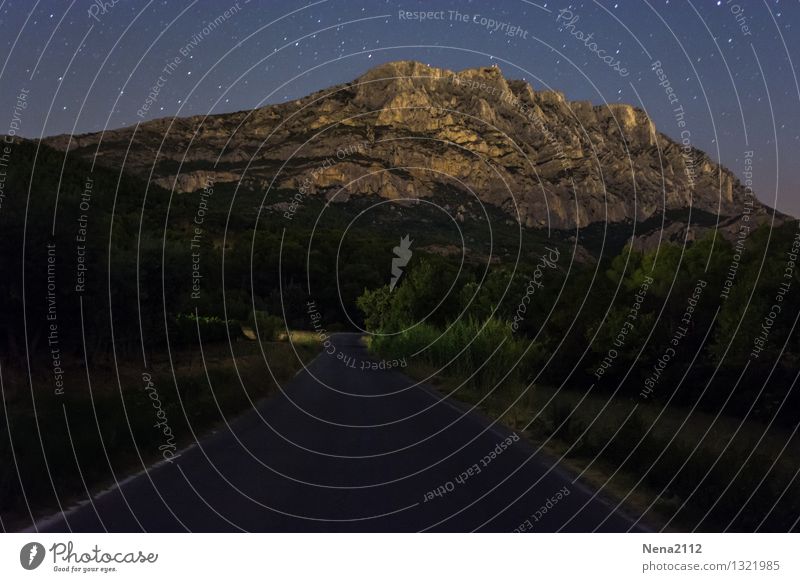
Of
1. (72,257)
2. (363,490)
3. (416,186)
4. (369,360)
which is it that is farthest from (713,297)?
(416,186)

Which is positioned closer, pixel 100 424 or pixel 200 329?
pixel 100 424

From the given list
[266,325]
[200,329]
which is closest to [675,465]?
[200,329]

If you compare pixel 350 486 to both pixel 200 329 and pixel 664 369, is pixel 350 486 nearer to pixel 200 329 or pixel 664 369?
pixel 664 369

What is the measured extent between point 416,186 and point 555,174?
53.9ft

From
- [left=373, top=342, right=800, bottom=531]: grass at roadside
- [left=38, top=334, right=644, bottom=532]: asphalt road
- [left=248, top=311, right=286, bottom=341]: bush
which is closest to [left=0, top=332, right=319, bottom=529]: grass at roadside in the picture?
[left=38, top=334, right=644, bottom=532]: asphalt road

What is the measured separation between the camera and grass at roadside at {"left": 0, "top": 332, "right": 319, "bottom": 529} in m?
11.0

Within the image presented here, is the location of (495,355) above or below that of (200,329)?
above

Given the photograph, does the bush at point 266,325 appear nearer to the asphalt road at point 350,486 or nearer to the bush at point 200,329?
the bush at point 200,329

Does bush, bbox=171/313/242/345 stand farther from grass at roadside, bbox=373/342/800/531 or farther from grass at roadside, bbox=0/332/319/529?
grass at roadside, bbox=373/342/800/531

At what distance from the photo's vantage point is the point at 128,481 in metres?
12.1

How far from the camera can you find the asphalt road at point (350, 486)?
31.8 ft
